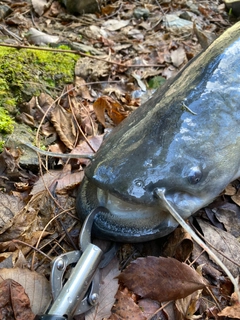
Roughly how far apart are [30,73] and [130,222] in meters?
1.76

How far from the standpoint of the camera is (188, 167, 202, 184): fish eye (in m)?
1.66

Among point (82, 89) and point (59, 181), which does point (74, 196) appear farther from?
point (82, 89)

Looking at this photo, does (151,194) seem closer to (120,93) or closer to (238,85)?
(238,85)

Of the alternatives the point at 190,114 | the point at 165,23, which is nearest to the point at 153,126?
the point at 190,114

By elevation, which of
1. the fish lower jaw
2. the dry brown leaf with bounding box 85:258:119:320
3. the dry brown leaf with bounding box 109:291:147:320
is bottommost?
the dry brown leaf with bounding box 109:291:147:320

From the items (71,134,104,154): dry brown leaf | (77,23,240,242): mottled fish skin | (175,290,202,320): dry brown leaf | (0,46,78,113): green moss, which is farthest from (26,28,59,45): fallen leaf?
(175,290,202,320): dry brown leaf

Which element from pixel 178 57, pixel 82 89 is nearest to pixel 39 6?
pixel 178 57

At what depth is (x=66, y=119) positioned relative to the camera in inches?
108

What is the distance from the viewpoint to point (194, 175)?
65.4 inches

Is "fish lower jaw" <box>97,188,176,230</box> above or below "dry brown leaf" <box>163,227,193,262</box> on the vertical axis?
above

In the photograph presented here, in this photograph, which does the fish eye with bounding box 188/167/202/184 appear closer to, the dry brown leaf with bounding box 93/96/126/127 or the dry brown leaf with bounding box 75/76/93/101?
the dry brown leaf with bounding box 93/96/126/127

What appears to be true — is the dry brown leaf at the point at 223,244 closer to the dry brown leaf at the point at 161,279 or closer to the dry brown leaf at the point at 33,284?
the dry brown leaf at the point at 161,279

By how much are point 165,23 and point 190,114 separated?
152 inches

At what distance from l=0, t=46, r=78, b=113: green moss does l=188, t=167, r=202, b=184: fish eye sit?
4.88ft
